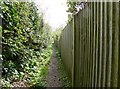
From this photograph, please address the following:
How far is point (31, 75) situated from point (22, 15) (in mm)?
2261

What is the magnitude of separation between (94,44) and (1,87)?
2.98 m

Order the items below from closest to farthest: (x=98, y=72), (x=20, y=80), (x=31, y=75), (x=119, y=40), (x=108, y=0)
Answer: (x=119, y=40) < (x=108, y=0) < (x=98, y=72) < (x=20, y=80) < (x=31, y=75)

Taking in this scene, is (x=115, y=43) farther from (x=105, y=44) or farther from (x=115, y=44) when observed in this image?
(x=105, y=44)

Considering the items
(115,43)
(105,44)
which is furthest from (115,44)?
(105,44)

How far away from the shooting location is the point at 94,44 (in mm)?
3008

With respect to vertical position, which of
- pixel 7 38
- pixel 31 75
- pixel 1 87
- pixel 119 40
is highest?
pixel 119 40

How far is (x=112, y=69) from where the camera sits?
224cm

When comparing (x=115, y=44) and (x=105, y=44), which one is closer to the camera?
(x=115, y=44)

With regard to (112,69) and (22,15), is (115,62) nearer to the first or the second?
(112,69)

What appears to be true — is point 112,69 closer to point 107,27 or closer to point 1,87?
point 107,27

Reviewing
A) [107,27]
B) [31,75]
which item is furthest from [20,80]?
[107,27]

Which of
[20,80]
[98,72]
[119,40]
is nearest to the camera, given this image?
[119,40]

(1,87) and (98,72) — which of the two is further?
(1,87)

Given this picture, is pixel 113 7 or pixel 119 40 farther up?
pixel 113 7
